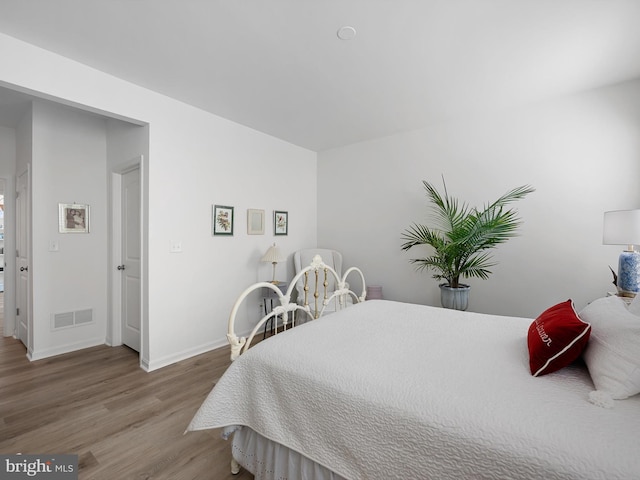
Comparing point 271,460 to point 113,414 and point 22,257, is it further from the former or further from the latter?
point 22,257

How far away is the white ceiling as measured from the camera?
68.4 inches

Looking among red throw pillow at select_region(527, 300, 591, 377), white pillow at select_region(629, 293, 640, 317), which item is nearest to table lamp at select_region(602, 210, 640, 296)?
white pillow at select_region(629, 293, 640, 317)

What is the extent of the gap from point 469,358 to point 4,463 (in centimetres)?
239

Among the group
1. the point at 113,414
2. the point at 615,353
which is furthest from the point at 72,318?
the point at 615,353

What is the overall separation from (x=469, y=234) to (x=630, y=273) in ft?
3.63

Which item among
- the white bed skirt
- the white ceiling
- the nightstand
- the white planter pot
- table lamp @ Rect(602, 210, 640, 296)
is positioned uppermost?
the white ceiling

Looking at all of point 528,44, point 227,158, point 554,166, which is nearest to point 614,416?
point 528,44

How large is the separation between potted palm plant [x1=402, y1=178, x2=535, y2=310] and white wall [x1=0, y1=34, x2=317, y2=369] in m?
2.03

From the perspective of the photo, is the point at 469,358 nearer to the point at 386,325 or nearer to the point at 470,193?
the point at 386,325

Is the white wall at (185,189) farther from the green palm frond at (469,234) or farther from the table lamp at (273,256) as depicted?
the green palm frond at (469,234)

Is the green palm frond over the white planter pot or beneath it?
over

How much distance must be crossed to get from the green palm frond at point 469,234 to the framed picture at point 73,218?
3.60m

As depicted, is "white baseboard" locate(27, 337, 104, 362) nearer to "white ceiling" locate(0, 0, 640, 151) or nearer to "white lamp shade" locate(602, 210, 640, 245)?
"white ceiling" locate(0, 0, 640, 151)

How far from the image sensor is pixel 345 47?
208 cm
